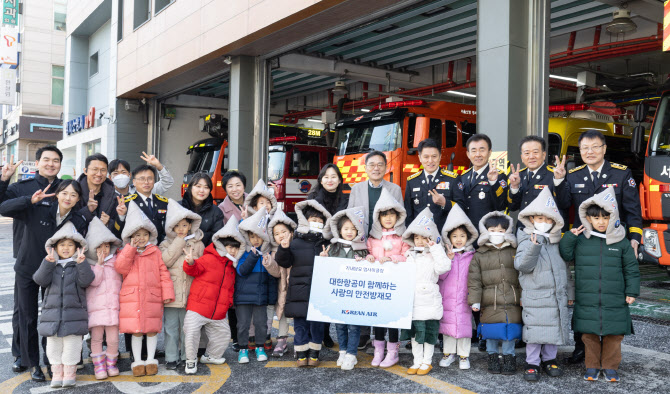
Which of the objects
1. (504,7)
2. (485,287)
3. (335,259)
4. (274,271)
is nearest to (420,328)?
(485,287)

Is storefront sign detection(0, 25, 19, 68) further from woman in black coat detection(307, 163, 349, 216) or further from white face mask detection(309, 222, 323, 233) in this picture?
white face mask detection(309, 222, 323, 233)

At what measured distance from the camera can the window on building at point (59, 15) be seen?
134ft

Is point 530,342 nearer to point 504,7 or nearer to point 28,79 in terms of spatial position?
point 504,7

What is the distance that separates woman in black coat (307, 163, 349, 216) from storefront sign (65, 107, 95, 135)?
17298 millimetres

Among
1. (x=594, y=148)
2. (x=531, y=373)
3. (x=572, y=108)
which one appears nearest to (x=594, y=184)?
(x=594, y=148)

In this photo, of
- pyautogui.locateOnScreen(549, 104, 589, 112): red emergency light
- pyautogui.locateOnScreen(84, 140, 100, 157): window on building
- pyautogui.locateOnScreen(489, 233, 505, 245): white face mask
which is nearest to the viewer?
pyautogui.locateOnScreen(489, 233, 505, 245): white face mask

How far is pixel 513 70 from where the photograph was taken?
652 centimetres

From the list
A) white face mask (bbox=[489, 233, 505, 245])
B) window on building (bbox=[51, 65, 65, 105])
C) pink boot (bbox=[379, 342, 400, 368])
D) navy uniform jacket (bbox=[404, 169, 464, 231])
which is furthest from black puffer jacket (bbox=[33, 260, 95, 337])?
window on building (bbox=[51, 65, 65, 105])

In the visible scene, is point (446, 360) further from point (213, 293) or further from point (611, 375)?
point (213, 293)

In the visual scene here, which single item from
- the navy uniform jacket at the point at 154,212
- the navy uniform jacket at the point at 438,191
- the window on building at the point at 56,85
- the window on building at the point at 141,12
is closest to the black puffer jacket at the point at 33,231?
the navy uniform jacket at the point at 154,212

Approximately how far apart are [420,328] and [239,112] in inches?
338

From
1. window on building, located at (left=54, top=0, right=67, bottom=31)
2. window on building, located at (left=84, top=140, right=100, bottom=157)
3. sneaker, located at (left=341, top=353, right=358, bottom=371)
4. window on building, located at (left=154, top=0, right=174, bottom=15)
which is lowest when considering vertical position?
sneaker, located at (left=341, top=353, right=358, bottom=371)

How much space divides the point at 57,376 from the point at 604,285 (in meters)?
4.08

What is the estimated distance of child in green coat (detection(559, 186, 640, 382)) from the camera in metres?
3.89
